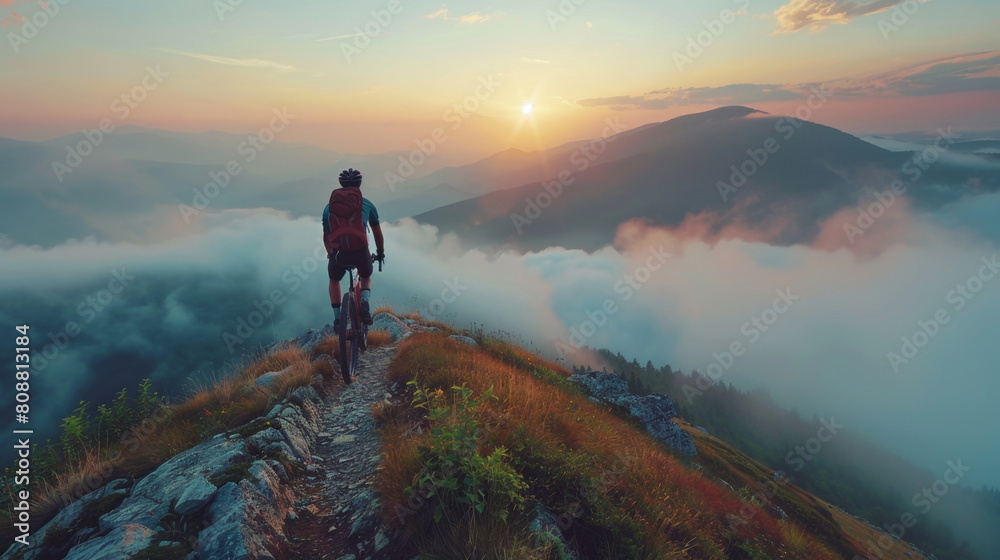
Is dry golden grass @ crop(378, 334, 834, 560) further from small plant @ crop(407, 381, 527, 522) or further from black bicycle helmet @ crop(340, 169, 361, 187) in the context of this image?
black bicycle helmet @ crop(340, 169, 361, 187)

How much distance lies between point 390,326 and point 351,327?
762 centimetres

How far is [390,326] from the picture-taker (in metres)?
17.3

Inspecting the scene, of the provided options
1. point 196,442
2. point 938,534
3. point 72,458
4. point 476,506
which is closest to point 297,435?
point 196,442

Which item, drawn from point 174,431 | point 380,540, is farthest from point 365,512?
point 174,431

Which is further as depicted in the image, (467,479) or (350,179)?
(350,179)

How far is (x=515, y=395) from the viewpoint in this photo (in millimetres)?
7039

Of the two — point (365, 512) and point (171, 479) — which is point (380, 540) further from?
point (171, 479)

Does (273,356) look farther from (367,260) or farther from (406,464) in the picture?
(406,464)

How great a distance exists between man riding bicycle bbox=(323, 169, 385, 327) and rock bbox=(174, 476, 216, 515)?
4648 millimetres

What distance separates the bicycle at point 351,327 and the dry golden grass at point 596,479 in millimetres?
2280

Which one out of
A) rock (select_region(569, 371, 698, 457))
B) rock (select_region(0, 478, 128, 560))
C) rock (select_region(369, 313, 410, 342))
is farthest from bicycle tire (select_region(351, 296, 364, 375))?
rock (select_region(569, 371, 698, 457))

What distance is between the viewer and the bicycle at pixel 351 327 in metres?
9.33

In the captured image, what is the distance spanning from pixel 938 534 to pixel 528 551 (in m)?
232

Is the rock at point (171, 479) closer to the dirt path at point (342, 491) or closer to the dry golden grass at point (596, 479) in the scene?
the dirt path at point (342, 491)
